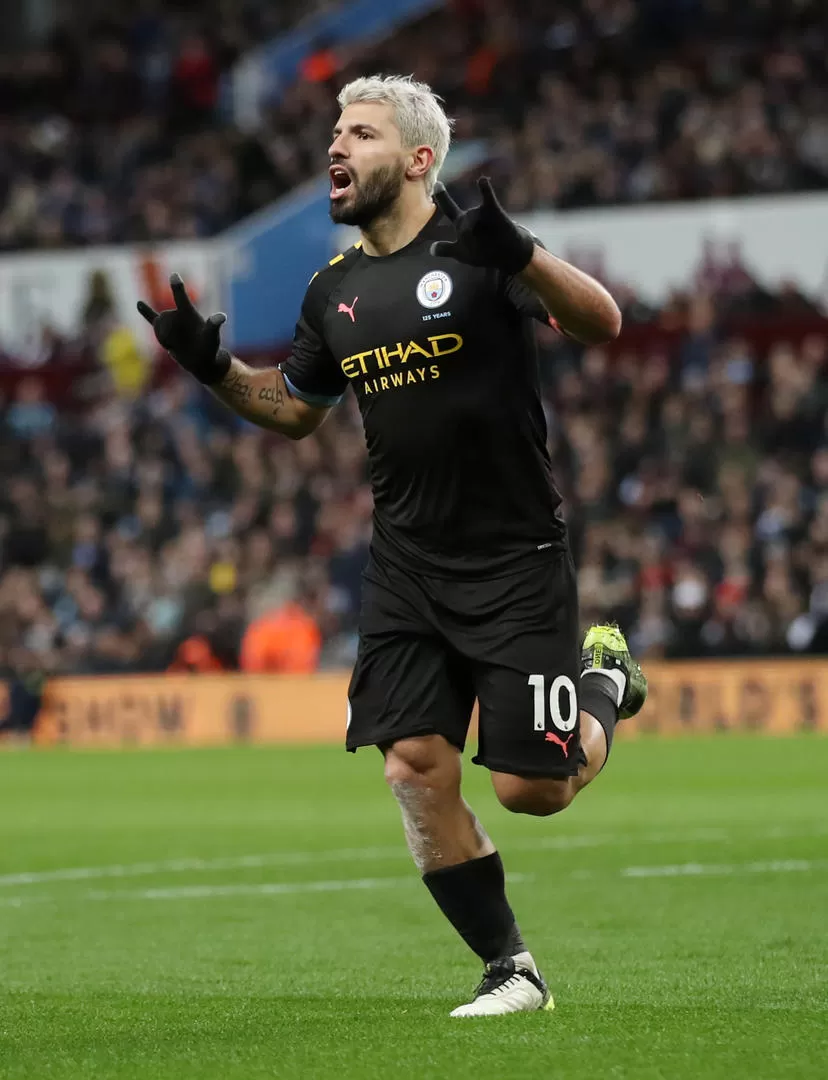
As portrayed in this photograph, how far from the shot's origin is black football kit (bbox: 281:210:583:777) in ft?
19.0

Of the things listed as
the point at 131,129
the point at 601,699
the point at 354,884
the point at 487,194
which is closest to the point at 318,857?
the point at 354,884

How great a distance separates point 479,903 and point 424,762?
43 cm

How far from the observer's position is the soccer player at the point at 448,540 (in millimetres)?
5809

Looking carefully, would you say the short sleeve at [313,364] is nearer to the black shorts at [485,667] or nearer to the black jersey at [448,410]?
the black jersey at [448,410]

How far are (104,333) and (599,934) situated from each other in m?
20.4

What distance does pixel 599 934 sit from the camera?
771cm

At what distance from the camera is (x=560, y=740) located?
5.84 m

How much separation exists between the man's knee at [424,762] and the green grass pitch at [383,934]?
1.99 ft

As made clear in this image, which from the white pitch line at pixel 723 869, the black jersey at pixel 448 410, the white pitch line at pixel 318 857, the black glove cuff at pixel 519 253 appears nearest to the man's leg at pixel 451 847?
the black jersey at pixel 448 410

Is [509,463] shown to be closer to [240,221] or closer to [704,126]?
[704,126]

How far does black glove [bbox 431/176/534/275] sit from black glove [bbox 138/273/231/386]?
1016mm

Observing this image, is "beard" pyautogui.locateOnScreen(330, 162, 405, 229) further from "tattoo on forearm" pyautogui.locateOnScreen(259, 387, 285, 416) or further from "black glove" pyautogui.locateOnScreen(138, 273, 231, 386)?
"tattoo on forearm" pyautogui.locateOnScreen(259, 387, 285, 416)

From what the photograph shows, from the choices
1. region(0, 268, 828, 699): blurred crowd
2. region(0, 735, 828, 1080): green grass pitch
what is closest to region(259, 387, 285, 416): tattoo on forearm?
region(0, 735, 828, 1080): green grass pitch

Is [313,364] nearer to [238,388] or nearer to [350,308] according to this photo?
[238,388]
